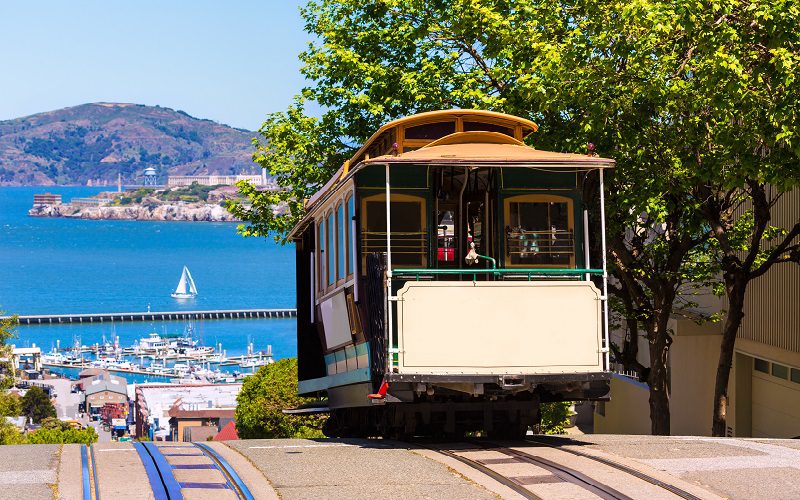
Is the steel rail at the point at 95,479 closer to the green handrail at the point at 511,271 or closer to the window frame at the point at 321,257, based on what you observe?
the green handrail at the point at 511,271

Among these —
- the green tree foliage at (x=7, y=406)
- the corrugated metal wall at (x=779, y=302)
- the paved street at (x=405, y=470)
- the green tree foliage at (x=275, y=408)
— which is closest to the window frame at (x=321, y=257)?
the paved street at (x=405, y=470)

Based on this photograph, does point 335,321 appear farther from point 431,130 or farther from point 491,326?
point 491,326

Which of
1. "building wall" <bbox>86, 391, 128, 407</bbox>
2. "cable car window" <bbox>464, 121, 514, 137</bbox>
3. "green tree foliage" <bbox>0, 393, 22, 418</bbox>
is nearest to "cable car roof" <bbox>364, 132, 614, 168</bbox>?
"cable car window" <bbox>464, 121, 514, 137</bbox>

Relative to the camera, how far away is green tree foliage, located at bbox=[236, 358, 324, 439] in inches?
1340

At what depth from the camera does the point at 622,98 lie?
71.3ft

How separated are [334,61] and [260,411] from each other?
1096cm

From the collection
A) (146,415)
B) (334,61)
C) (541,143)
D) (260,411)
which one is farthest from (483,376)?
(146,415)

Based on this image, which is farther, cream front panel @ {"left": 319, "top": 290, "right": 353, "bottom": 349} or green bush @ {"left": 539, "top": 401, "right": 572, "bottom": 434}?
green bush @ {"left": 539, "top": 401, "right": 572, "bottom": 434}

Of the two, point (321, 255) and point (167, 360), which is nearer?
point (321, 255)

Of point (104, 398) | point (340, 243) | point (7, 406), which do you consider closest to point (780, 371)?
point (340, 243)

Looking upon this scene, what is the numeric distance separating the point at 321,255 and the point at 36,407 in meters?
97.6

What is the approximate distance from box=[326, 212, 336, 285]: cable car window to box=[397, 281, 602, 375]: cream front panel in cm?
347

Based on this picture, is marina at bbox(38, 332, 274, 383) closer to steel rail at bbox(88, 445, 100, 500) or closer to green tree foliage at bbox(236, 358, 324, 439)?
green tree foliage at bbox(236, 358, 324, 439)

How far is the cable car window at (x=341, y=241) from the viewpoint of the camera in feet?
53.9
